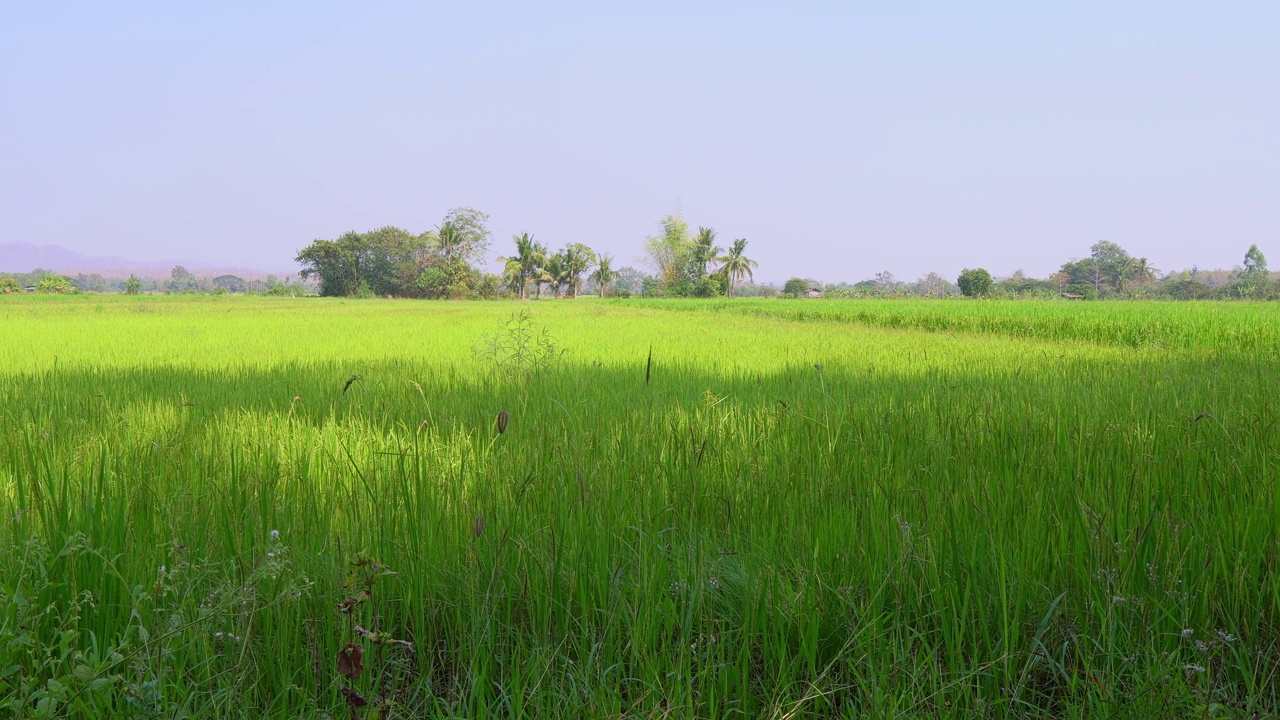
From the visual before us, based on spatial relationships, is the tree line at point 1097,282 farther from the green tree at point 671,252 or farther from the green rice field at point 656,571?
the green rice field at point 656,571

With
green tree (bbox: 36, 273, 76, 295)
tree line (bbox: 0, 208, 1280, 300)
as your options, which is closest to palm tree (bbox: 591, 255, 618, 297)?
tree line (bbox: 0, 208, 1280, 300)

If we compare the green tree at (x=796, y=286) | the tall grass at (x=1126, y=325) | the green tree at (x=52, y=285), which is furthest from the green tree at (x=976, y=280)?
the green tree at (x=52, y=285)

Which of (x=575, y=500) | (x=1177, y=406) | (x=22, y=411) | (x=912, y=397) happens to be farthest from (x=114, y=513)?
(x=1177, y=406)

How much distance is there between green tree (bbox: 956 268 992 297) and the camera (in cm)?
6700

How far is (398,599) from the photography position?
4.77 feet

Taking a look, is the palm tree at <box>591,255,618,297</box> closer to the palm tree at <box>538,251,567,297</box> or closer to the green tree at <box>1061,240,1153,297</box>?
the palm tree at <box>538,251,567,297</box>

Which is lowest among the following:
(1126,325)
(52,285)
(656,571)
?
(656,571)

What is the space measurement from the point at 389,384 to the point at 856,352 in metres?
4.91

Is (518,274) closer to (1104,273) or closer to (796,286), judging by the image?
(796,286)

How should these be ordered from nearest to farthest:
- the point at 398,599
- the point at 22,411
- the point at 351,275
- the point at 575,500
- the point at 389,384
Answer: the point at 398,599
the point at 575,500
the point at 22,411
the point at 389,384
the point at 351,275

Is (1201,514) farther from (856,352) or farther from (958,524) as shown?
(856,352)

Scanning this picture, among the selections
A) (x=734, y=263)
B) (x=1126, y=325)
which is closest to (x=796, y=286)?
(x=734, y=263)

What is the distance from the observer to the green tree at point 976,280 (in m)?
67.0

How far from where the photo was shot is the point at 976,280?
68.1 metres
